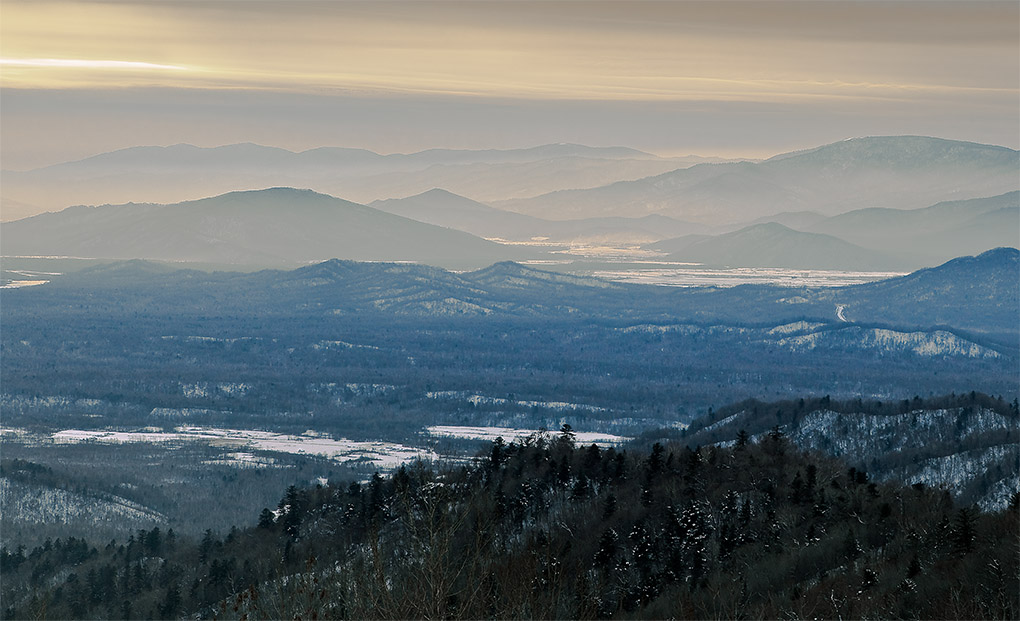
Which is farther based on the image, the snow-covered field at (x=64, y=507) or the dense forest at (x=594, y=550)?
the snow-covered field at (x=64, y=507)

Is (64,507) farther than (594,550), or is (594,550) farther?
(64,507)

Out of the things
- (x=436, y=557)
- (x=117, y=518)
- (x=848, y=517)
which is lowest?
(x=117, y=518)

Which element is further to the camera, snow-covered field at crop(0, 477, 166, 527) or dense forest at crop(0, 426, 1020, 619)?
snow-covered field at crop(0, 477, 166, 527)

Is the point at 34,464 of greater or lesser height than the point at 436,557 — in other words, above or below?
below

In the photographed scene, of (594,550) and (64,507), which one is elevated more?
(594,550)

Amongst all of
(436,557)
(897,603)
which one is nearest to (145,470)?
(897,603)

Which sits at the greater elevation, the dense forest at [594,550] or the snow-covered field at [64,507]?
the dense forest at [594,550]

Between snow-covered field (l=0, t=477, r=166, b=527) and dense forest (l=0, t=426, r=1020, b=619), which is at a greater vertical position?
dense forest (l=0, t=426, r=1020, b=619)

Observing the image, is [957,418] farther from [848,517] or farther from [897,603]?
[897,603]
